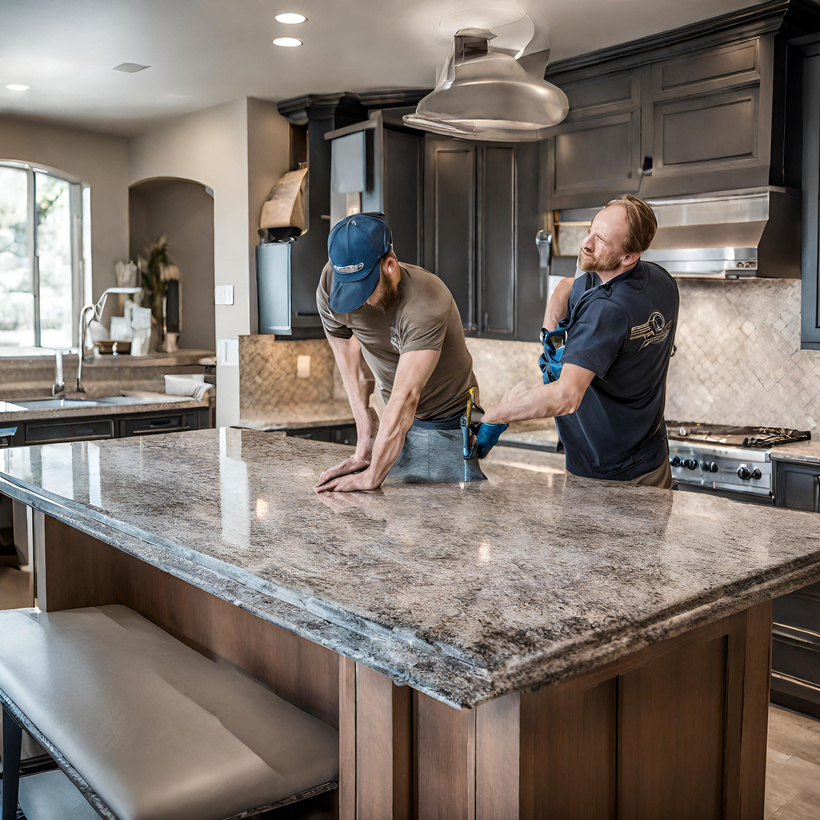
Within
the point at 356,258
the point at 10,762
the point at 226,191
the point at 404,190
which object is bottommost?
the point at 10,762

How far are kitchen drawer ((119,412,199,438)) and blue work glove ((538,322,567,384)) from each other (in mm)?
3216

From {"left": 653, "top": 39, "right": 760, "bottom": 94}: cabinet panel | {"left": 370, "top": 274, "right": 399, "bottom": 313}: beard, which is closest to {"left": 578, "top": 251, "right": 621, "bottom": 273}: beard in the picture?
{"left": 370, "top": 274, "right": 399, "bottom": 313}: beard

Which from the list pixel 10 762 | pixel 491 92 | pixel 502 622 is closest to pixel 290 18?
pixel 491 92

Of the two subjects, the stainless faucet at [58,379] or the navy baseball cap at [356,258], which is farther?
the stainless faucet at [58,379]

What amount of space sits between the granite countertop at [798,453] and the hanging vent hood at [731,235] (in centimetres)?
70

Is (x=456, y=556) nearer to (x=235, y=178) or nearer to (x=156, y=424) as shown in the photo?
(x=156, y=424)

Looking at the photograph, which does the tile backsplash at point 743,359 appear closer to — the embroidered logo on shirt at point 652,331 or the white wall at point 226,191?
the embroidered logo on shirt at point 652,331

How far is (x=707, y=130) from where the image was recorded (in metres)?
3.55

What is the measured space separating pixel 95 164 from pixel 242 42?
2.61 metres

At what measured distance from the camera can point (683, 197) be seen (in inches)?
143

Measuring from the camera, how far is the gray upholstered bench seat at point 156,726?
1461 millimetres

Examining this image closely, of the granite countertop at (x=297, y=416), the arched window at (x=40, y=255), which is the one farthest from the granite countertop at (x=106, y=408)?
the arched window at (x=40, y=255)

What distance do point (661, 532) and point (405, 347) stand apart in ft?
2.76

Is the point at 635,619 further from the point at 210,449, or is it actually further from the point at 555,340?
the point at 210,449
